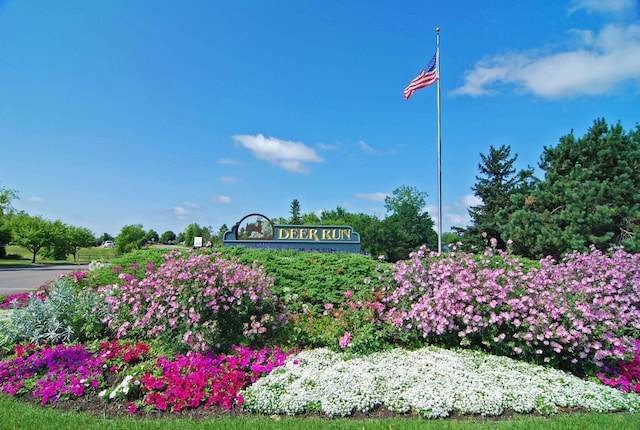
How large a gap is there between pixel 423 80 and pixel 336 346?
1205cm

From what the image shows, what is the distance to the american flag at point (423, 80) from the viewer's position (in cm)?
1415

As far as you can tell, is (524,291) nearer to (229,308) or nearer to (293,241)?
(229,308)

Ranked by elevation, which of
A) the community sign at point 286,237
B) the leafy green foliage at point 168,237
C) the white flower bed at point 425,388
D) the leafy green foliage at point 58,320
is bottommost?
the white flower bed at point 425,388

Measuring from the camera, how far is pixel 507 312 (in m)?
4.59

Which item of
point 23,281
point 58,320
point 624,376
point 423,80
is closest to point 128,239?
point 23,281

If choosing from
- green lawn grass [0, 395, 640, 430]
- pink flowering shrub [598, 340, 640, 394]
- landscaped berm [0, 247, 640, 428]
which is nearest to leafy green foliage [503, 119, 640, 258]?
landscaped berm [0, 247, 640, 428]

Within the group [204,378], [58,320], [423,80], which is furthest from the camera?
[423,80]

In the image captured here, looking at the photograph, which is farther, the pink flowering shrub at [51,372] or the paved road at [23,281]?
the paved road at [23,281]

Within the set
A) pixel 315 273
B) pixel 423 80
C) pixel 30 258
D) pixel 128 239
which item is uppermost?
pixel 423 80

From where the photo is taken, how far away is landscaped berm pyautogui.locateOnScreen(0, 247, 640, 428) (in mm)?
3520

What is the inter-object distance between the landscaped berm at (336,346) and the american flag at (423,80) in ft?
31.7

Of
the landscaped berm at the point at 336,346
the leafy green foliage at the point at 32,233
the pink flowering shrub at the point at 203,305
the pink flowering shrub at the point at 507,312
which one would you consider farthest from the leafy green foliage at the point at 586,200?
the leafy green foliage at the point at 32,233

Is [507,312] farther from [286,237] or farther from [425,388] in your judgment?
[286,237]

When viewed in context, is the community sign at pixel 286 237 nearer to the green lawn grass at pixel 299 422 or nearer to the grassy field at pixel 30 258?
the green lawn grass at pixel 299 422
